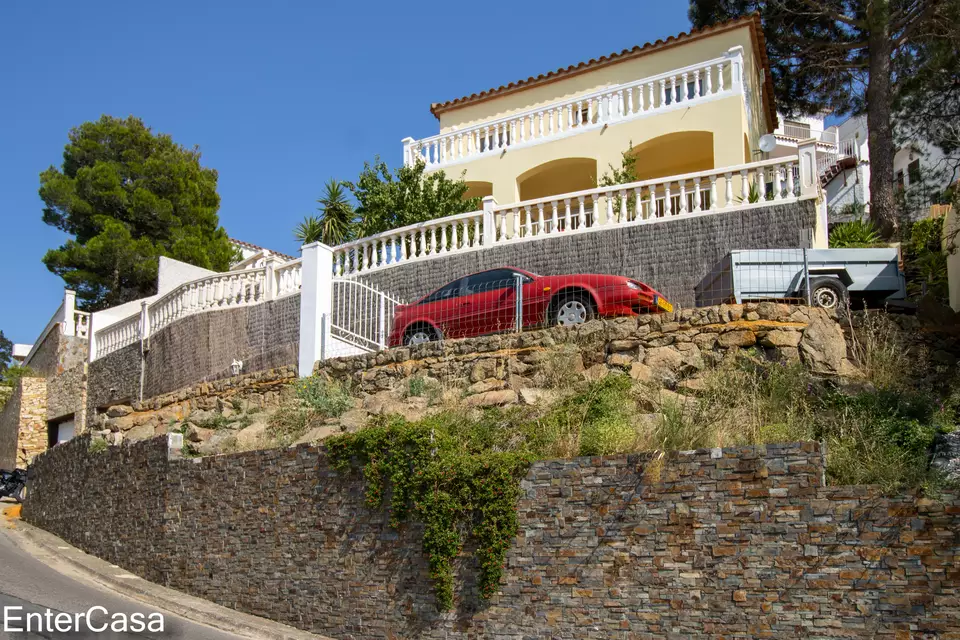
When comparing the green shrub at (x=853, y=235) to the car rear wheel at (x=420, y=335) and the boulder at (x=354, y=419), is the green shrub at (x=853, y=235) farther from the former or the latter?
the boulder at (x=354, y=419)

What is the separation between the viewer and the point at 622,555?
30.5ft

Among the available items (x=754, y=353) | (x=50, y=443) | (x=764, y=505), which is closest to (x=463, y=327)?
(x=754, y=353)

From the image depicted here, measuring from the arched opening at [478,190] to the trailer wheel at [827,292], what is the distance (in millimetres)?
10795

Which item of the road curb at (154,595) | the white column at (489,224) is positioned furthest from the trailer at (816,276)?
the road curb at (154,595)

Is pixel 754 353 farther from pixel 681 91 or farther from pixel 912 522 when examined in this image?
pixel 681 91

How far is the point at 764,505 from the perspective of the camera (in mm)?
8734

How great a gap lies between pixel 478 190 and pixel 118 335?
31.0 feet

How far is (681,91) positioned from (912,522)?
1379 cm

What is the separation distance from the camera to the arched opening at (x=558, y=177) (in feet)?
70.6

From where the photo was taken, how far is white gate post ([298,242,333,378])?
16.0 m

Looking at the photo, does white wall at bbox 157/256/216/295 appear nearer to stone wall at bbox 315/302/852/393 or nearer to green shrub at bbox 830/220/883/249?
stone wall at bbox 315/302/852/393

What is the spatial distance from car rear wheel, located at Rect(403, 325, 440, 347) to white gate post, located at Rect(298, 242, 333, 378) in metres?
1.46

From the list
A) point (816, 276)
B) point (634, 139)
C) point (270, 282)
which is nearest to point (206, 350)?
point (270, 282)

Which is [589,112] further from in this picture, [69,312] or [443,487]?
[69,312]
